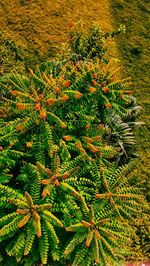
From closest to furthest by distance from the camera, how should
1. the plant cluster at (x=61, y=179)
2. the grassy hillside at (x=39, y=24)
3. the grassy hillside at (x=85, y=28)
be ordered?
1. the plant cluster at (x=61, y=179)
2. the grassy hillside at (x=85, y=28)
3. the grassy hillside at (x=39, y=24)

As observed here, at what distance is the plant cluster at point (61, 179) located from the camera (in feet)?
16.9

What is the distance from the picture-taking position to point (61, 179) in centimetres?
540

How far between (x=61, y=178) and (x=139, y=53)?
24.2ft

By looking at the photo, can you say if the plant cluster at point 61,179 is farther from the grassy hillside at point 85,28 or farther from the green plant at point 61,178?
the grassy hillside at point 85,28

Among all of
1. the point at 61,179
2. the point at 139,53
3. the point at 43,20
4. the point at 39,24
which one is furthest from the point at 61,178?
the point at 139,53

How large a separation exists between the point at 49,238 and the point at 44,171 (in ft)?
3.34

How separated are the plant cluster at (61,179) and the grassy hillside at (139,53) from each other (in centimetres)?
372

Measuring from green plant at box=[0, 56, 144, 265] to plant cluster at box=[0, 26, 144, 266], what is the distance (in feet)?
0.05

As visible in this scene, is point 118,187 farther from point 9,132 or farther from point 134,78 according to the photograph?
point 134,78

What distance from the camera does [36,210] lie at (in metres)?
5.06

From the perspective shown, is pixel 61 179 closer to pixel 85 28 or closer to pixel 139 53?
pixel 85 28

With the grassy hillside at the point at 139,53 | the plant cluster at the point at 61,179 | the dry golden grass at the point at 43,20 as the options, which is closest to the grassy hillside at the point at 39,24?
the dry golden grass at the point at 43,20

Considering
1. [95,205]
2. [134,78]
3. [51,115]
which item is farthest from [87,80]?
[134,78]

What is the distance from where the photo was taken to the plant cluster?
5.14 m
